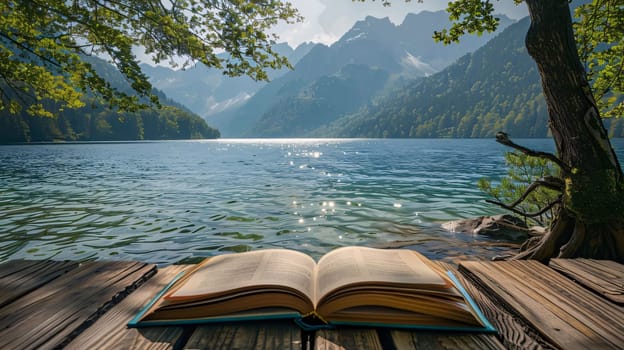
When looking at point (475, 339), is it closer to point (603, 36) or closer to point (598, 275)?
point (598, 275)

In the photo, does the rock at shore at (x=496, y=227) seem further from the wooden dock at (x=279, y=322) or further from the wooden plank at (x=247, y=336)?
the wooden plank at (x=247, y=336)

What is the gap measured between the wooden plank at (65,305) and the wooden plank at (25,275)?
2.9 inches

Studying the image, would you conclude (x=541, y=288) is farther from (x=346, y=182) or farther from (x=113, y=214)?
(x=346, y=182)

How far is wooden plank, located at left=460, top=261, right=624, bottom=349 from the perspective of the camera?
1706 millimetres

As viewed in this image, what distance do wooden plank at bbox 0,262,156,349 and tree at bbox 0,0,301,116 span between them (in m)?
5.62

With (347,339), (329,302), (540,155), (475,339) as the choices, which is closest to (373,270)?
(329,302)

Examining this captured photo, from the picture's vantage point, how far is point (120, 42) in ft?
22.1

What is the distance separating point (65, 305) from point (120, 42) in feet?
21.8

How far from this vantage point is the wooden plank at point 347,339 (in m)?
1.59

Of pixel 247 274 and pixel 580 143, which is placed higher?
pixel 580 143

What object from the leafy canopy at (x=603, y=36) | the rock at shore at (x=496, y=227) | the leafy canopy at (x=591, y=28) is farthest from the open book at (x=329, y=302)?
the rock at shore at (x=496, y=227)

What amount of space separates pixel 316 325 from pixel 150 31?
8.63 metres

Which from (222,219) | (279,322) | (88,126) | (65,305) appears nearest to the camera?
(279,322)

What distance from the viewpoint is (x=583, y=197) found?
428 cm
